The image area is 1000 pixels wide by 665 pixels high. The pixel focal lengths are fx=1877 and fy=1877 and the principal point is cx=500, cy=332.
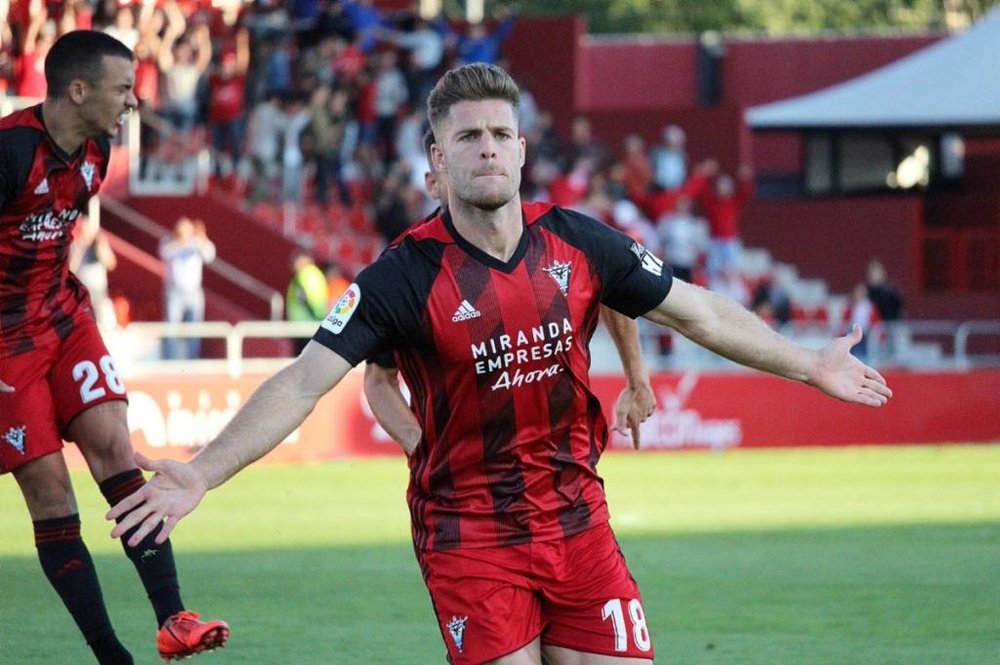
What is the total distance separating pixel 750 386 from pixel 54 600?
13.5 m

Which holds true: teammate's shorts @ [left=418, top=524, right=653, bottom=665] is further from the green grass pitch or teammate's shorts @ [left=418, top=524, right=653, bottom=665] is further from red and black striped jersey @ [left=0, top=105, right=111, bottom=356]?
the green grass pitch

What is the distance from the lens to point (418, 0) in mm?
32344

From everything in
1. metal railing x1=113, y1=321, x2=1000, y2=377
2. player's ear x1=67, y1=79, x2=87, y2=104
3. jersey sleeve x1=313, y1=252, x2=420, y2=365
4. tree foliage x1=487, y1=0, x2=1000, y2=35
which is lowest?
metal railing x1=113, y1=321, x2=1000, y2=377

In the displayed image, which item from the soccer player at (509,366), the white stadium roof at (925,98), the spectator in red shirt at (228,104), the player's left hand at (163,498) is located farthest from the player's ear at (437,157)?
the white stadium roof at (925,98)

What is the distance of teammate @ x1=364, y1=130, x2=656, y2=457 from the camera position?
6.61 m

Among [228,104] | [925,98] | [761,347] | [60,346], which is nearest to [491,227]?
[761,347]

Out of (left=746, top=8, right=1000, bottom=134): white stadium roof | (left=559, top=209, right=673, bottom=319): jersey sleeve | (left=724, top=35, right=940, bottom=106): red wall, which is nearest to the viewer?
(left=559, top=209, right=673, bottom=319): jersey sleeve

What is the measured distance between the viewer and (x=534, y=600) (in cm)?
577

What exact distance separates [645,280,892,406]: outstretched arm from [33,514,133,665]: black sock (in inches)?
108

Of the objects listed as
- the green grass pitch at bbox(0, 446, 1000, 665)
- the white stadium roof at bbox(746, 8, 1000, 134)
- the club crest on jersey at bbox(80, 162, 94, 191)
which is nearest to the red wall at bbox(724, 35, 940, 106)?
the white stadium roof at bbox(746, 8, 1000, 134)

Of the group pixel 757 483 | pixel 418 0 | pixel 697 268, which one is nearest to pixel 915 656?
pixel 757 483

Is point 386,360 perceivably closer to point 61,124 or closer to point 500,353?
point 500,353

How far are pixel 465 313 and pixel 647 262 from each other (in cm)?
67

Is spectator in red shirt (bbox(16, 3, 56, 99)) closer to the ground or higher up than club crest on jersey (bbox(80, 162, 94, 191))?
higher up
